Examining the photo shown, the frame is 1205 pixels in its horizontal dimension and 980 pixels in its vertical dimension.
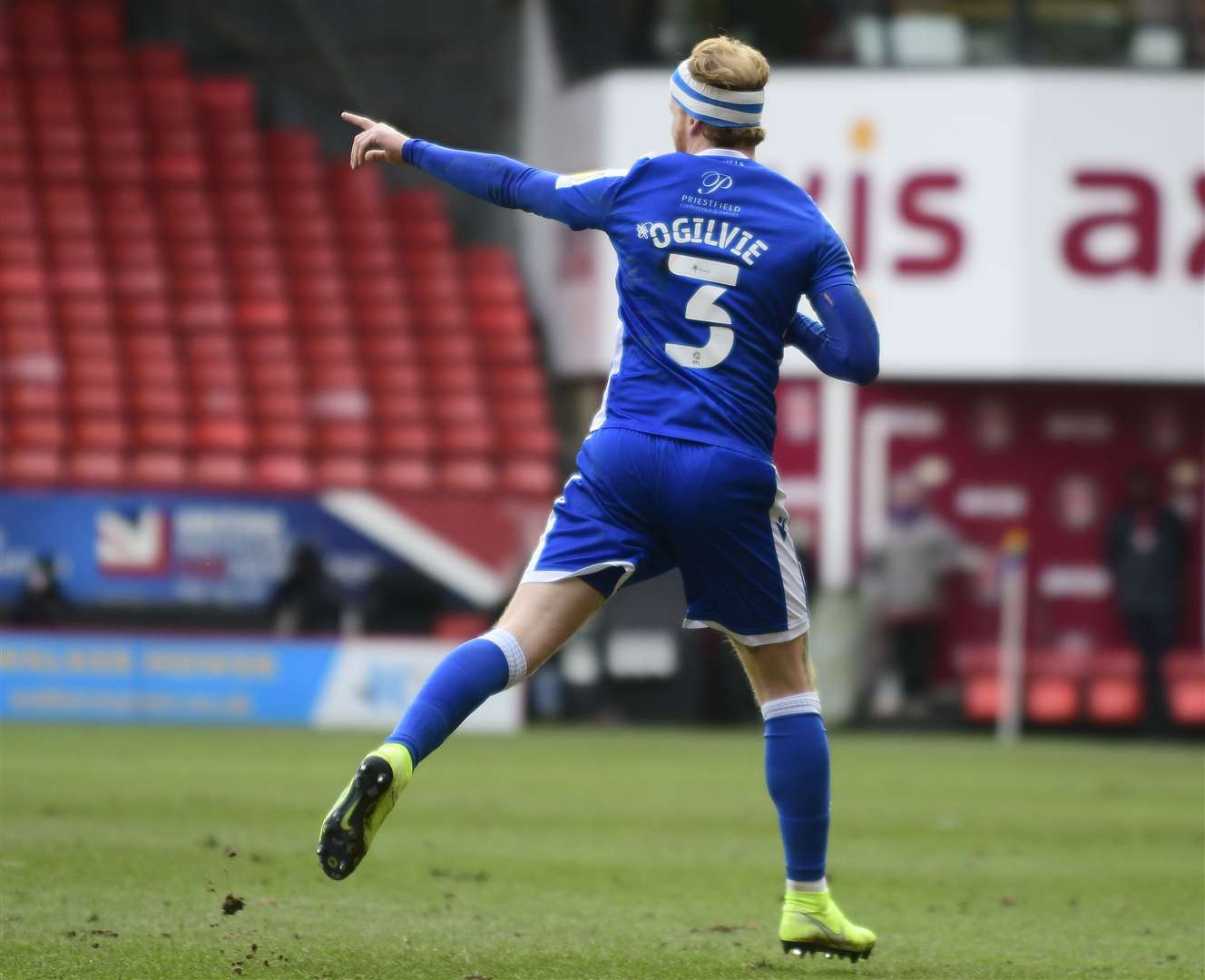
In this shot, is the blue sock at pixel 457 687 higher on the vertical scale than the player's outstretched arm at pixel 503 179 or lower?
lower

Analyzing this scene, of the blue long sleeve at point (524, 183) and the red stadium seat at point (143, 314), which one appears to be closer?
the blue long sleeve at point (524, 183)

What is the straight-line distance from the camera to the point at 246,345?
18953 mm

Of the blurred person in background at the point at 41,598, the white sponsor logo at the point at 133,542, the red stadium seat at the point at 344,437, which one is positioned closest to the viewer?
the blurred person in background at the point at 41,598

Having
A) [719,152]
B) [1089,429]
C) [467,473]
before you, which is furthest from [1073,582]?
[719,152]

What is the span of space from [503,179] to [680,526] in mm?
992

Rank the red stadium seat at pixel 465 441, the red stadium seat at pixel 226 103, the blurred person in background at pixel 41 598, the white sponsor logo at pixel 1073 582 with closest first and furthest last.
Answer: the blurred person in background at pixel 41 598, the red stadium seat at pixel 465 441, the white sponsor logo at pixel 1073 582, the red stadium seat at pixel 226 103

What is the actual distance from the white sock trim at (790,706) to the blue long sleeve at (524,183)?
1.30 meters

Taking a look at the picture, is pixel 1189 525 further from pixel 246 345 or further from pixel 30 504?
pixel 30 504

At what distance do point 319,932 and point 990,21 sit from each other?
14610 millimetres

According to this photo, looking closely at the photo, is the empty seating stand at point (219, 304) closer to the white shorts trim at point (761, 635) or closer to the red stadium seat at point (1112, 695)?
the red stadium seat at point (1112, 695)

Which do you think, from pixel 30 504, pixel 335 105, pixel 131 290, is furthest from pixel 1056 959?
pixel 335 105

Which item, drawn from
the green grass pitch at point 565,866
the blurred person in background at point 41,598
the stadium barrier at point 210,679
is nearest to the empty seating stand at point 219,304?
the blurred person in background at point 41,598

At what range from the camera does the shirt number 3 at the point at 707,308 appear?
5379mm

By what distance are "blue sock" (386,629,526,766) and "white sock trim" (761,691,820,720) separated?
70cm
